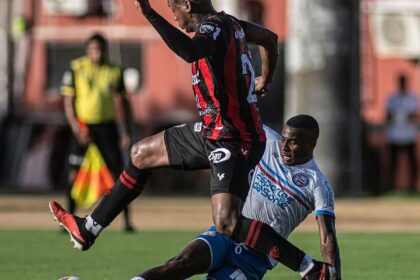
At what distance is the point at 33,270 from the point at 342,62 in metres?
12.4

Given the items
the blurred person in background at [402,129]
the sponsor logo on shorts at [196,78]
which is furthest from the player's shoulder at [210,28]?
the blurred person in background at [402,129]

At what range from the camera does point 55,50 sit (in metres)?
29.1

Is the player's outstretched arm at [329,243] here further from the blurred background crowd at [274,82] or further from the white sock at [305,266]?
the blurred background crowd at [274,82]

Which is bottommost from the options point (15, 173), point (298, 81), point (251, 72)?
point (15, 173)

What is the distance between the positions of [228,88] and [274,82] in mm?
17650

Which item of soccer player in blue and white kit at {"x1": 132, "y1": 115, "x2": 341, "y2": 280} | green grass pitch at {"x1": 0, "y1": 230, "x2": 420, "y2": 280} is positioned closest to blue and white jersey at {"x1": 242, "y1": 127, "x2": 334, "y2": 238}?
soccer player in blue and white kit at {"x1": 132, "y1": 115, "x2": 341, "y2": 280}

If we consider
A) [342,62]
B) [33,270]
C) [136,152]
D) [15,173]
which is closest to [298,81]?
[342,62]

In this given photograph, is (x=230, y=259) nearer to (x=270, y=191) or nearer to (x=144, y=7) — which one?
(x=270, y=191)

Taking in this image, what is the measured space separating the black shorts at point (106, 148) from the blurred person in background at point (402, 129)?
359 inches

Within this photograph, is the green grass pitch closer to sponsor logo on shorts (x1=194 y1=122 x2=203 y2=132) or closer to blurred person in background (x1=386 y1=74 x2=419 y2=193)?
sponsor logo on shorts (x1=194 y1=122 x2=203 y2=132)

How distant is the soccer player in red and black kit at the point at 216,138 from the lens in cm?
925

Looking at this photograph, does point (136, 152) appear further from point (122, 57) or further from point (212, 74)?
point (122, 57)

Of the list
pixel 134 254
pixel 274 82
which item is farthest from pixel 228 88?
pixel 274 82

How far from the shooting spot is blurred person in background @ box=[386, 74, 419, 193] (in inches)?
979
